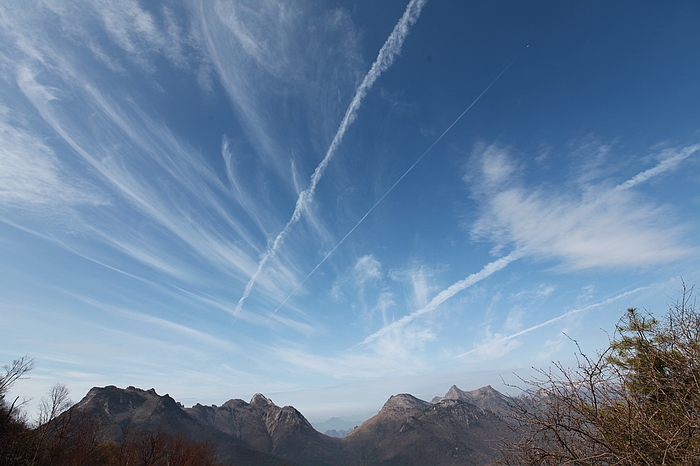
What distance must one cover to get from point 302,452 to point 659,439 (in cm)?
22460

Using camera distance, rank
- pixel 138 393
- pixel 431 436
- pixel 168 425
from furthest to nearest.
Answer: pixel 431 436
pixel 138 393
pixel 168 425

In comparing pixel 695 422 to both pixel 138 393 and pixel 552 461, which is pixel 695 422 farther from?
pixel 138 393

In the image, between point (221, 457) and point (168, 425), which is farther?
point (168, 425)

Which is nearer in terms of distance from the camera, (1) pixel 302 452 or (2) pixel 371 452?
(1) pixel 302 452

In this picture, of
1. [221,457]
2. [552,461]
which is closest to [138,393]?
[221,457]

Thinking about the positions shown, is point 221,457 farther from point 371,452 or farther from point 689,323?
point 689,323

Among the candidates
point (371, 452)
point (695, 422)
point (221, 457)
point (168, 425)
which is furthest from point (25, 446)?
point (371, 452)

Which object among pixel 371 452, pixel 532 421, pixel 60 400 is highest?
pixel 60 400

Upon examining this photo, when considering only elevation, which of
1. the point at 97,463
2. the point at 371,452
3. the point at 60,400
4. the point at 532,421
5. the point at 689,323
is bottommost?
the point at 371,452

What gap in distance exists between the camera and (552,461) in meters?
6.19

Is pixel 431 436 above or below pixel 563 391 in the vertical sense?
below

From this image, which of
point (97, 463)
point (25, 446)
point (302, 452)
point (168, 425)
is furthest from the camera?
point (302, 452)

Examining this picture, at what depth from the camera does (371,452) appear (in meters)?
199

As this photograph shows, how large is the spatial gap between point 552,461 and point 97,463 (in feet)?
196
